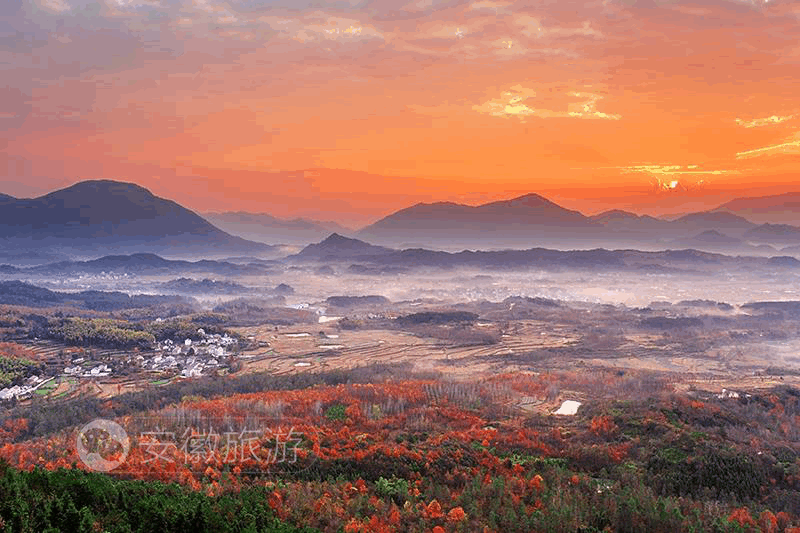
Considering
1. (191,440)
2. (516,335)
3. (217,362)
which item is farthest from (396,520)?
(516,335)

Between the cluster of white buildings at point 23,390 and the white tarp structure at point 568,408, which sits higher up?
the cluster of white buildings at point 23,390

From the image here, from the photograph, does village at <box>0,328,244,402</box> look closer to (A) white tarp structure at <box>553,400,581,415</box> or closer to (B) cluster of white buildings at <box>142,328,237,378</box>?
(B) cluster of white buildings at <box>142,328,237,378</box>

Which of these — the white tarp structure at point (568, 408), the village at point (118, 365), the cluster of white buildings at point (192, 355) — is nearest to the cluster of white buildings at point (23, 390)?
the village at point (118, 365)

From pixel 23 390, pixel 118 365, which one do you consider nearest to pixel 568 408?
pixel 23 390

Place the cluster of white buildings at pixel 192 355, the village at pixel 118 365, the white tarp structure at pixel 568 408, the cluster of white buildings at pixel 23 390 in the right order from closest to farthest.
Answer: the white tarp structure at pixel 568 408 < the cluster of white buildings at pixel 23 390 < the village at pixel 118 365 < the cluster of white buildings at pixel 192 355

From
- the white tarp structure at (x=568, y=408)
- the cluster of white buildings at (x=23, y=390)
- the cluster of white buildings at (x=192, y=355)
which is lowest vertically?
the white tarp structure at (x=568, y=408)

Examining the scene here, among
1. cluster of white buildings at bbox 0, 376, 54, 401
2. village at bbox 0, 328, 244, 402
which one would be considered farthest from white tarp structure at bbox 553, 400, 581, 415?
cluster of white buildings at bbox 0, 376, 54, 401

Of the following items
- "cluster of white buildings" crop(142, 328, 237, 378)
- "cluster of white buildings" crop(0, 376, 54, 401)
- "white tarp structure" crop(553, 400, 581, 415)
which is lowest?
"white tarp structure" crop(553, 400, 581, 415)

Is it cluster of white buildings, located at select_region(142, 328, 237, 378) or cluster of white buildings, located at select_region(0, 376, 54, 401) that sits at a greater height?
cluster of white buildings, located at select_region(0, 376, 54, 401)

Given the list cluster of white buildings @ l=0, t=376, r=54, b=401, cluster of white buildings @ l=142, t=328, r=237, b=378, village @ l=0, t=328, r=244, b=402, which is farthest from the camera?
cluster of white buildings @ l=142, t=328, r=237, b=378

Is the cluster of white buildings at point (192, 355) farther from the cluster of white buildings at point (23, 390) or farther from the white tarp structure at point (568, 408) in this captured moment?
the white tarp structure at point (568, 408)

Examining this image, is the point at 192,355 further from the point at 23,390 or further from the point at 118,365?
the point at 23,390
